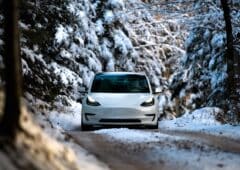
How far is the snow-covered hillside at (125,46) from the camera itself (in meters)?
18.3

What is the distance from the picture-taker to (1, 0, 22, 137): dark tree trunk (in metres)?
6.71

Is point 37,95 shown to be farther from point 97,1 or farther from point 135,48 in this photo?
point 135,48

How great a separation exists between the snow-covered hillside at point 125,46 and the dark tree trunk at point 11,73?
9.31 metres

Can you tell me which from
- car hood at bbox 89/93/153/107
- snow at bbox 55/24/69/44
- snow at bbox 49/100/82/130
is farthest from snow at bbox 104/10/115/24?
car hood at bbox 89/93/153/107

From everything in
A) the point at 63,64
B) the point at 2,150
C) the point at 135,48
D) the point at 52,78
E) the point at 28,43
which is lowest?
the point at 135,48

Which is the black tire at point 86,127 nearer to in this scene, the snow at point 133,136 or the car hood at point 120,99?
the car hood at point 120,99

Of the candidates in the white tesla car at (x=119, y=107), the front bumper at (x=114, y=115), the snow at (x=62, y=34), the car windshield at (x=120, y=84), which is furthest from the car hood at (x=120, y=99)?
the snow at (x=62, y=34)

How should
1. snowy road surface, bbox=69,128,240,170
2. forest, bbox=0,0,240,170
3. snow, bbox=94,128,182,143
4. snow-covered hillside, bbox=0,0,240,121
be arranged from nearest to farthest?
forest, bbox=0,0,240,170
snowy road surface, bbox=69,128,240,170
snow, bbox=94,128,182,143
snow-covered hillside, bbox=0,0,240,121

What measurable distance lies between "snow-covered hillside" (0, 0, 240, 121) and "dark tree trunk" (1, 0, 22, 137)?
931 cm

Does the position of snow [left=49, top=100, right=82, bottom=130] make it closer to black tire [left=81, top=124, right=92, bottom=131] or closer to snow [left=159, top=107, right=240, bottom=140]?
snow [left=159, top=107, right=240, bottom=140]

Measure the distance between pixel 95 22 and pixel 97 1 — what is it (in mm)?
1234

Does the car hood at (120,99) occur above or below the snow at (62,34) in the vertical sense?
above

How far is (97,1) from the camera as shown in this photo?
36.9 metres

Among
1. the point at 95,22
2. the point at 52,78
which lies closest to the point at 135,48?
the point at 95,22
